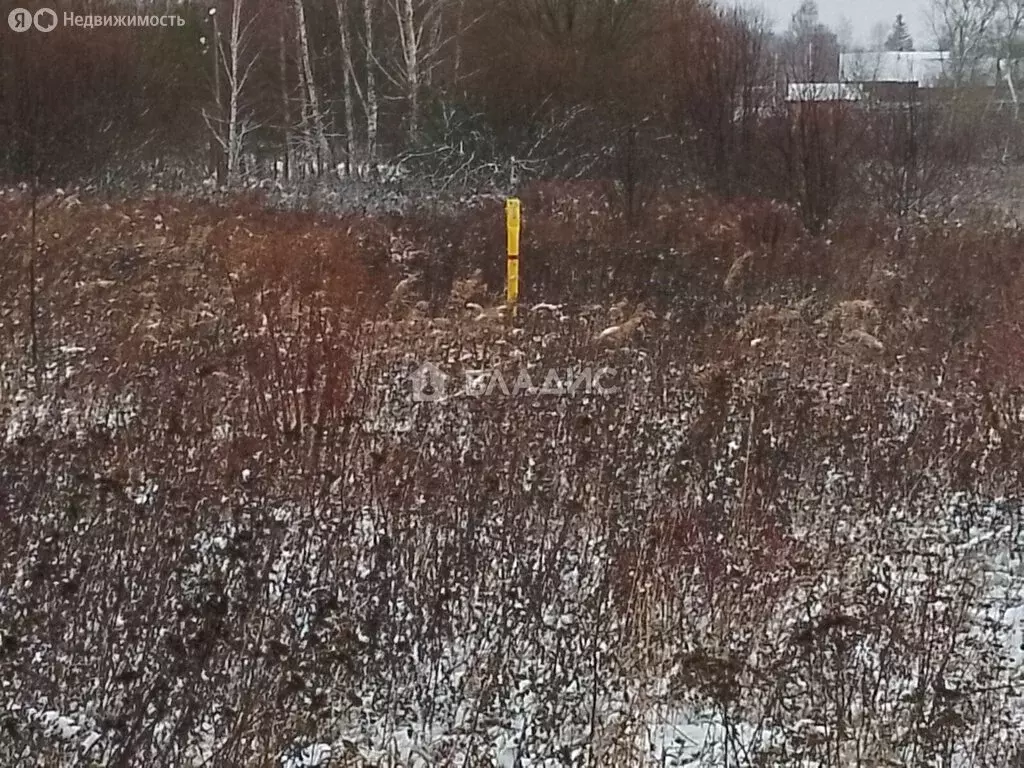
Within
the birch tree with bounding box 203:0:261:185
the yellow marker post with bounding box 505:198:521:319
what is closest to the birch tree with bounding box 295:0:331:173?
the birch tree with bounding box 203:0:261:185

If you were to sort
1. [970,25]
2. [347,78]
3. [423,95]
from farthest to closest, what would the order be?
1. [970,25]
2. [347,78]
3. [423,95]

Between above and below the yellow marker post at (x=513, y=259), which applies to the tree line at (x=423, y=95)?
above

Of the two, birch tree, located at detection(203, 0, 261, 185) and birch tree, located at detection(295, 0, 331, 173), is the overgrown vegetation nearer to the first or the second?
birch tree, located at detection(203, 0, 261, 185)

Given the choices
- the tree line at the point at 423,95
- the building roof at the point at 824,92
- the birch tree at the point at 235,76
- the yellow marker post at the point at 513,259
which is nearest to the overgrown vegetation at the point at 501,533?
the yellow marker post at the point at 513,259

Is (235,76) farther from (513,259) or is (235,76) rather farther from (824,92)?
(513,259)

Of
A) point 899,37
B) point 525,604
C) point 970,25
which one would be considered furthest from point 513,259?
point 899,37

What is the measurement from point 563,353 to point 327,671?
12.3ft

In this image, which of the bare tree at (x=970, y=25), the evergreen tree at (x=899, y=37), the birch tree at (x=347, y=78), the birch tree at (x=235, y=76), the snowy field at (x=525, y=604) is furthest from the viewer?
the evergreen tree at (x=899, y=37)

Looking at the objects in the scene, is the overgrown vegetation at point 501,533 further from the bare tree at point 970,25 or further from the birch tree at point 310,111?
the bare tree at point 970,25

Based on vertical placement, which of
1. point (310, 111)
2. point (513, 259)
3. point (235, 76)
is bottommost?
point (513, 259)

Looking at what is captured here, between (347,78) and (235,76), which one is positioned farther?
(347,78)

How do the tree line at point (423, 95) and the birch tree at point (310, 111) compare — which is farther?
the birch tree at point (310, 111)

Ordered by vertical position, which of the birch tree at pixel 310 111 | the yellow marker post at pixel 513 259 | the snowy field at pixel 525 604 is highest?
the birch tree at pixel 310 111

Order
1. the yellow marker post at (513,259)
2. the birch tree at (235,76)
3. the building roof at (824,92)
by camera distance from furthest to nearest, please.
Result: the birch tree at (235,76) → the building roof at (824,92) → the yellow marker post at (513,259)
